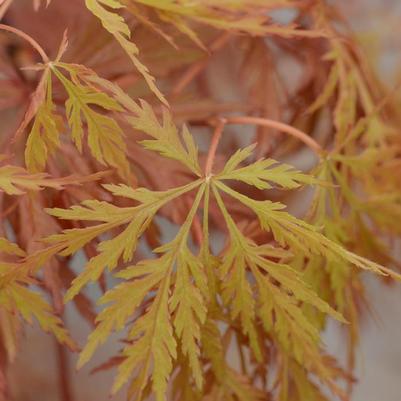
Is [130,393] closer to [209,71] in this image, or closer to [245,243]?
[245,243]

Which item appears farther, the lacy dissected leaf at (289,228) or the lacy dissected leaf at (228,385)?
the lacy dissected leaf at (228,385)

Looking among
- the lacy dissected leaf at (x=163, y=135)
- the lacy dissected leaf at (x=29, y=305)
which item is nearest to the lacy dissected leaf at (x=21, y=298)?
the lacy dissected leaf at (x=29, y=305)

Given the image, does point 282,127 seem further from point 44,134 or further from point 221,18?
point 44,134

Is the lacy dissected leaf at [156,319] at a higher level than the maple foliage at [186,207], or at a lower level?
lower

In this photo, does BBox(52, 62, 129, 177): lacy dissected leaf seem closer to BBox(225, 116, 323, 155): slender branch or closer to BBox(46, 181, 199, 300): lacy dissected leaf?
BBox(46, 181, 199, 300): lacy dissected leaf

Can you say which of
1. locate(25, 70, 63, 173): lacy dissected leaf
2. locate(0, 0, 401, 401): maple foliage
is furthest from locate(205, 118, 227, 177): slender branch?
locate(25, 70, 63, 173): lacy dissected leaf

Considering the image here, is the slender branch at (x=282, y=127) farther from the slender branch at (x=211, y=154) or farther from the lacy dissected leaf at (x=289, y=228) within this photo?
the lacy dissected leaf at (x=289, y=228)

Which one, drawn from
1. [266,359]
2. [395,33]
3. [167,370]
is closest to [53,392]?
[266,359]
